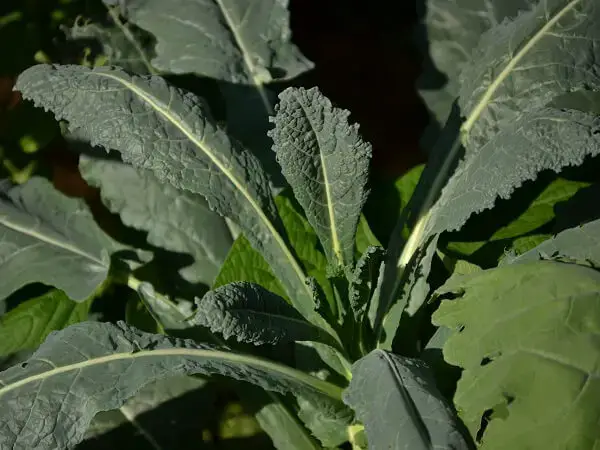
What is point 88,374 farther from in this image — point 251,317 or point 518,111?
point 518,111

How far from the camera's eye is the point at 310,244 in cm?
82

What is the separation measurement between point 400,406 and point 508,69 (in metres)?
0.39

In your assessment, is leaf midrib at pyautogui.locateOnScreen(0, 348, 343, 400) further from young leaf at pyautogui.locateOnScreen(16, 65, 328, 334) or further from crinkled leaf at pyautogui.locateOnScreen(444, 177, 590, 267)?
crinkled leaf at pyautogui.locateOnScreen(444, 177, 590, 267)

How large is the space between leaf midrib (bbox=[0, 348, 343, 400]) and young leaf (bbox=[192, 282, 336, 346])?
0.12ft

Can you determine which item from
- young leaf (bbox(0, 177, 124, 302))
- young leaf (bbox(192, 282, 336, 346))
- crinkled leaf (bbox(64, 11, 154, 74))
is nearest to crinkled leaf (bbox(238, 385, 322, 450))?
young leaf (bbox(192, 282, 336, 346))

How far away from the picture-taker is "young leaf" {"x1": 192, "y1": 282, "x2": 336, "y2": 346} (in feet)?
1.73

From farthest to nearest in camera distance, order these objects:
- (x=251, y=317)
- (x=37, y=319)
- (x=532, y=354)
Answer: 1. (x=37, y=319)
2. (x=251, y=317)
3. (x=532, y=354)

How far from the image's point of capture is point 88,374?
23.0 inches

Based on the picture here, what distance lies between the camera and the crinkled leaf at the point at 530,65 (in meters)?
0.69

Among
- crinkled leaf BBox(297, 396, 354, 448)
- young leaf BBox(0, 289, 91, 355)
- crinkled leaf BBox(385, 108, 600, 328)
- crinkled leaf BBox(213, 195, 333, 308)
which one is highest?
crinkled leaf BBox(385, 108, 600, 328)

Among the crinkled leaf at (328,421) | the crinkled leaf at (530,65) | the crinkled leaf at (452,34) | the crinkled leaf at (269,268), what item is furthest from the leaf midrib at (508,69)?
the crinkled leaf at (328,421)

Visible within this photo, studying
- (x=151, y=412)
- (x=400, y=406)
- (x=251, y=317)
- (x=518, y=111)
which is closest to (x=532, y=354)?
(x=400, y=406)

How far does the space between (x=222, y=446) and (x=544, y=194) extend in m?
0.47

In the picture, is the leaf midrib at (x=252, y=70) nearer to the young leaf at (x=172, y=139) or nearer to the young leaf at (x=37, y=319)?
the young leaf at (x=172, y=139)
